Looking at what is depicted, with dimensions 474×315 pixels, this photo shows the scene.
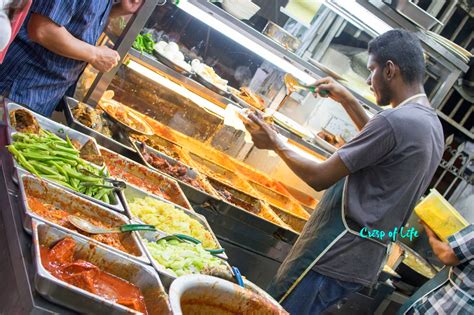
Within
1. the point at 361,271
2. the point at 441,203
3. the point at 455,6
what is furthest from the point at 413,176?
the point at 455,6

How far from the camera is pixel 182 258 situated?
2.24 meters

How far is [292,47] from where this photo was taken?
15.0ft

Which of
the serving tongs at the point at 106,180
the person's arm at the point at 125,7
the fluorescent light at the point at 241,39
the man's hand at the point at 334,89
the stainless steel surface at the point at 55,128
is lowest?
the stainless steel surface at the point at 55,128

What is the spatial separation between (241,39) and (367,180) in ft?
5.16

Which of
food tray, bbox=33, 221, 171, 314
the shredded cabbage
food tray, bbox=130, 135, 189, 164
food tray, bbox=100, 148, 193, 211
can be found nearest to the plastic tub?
food tray, bbox=33, 221, 171, 314

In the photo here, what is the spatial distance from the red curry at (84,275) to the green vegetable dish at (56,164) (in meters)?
0.53

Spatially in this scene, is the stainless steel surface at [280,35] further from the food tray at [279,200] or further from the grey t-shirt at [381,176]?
the grey t-shirt at [381,176]

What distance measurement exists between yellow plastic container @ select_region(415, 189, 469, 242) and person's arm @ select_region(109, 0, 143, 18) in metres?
2.86

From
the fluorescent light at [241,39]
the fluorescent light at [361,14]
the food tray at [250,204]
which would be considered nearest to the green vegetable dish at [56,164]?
the fluorescent light at [241,39]

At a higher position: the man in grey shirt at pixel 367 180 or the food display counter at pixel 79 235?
the man in grey shirt at pixel 367 180

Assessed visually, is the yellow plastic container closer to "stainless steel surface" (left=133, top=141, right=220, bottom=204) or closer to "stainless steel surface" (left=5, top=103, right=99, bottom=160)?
"stainless steel surface" (left=133, top=141, right=220, bottom=204)

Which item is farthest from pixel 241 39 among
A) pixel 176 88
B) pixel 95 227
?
pixel 95 227

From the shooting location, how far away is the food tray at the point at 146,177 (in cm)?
319

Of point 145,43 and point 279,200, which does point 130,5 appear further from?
point 279,200
